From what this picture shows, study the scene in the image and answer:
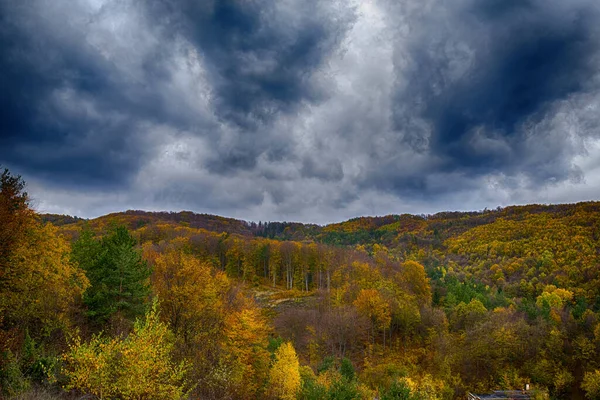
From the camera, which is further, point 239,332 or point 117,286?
point 239,332

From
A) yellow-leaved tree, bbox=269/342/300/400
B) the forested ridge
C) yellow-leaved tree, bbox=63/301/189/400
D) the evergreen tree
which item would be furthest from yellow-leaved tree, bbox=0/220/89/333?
yellow-leaved tree, bbox=269/342/300/400

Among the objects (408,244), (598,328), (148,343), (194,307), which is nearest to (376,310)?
(598,328)

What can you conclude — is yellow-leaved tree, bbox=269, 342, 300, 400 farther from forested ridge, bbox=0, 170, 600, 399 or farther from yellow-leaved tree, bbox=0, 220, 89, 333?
yellow-leaved tree, bbox=0, 220, 89, 333

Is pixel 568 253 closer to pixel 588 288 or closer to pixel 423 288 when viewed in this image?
pixel 588 288

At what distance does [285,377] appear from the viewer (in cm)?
3419

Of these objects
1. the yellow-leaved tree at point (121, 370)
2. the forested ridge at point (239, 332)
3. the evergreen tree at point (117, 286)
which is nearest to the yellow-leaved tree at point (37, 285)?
the forested ridge at point (239, 332)

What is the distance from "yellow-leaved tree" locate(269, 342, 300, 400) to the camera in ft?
109

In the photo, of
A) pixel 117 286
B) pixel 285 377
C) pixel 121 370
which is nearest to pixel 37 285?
pixel 117 286

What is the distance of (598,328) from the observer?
46031 mm

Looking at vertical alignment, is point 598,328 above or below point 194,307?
below

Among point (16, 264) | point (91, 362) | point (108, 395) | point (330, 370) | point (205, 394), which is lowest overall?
point (330, 370)

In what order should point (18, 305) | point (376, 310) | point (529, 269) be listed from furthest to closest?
point (529, 269), point (376, 310), point (18, 305)

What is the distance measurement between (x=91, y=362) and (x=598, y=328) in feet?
190

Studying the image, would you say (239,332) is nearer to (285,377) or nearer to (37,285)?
(285,377)
